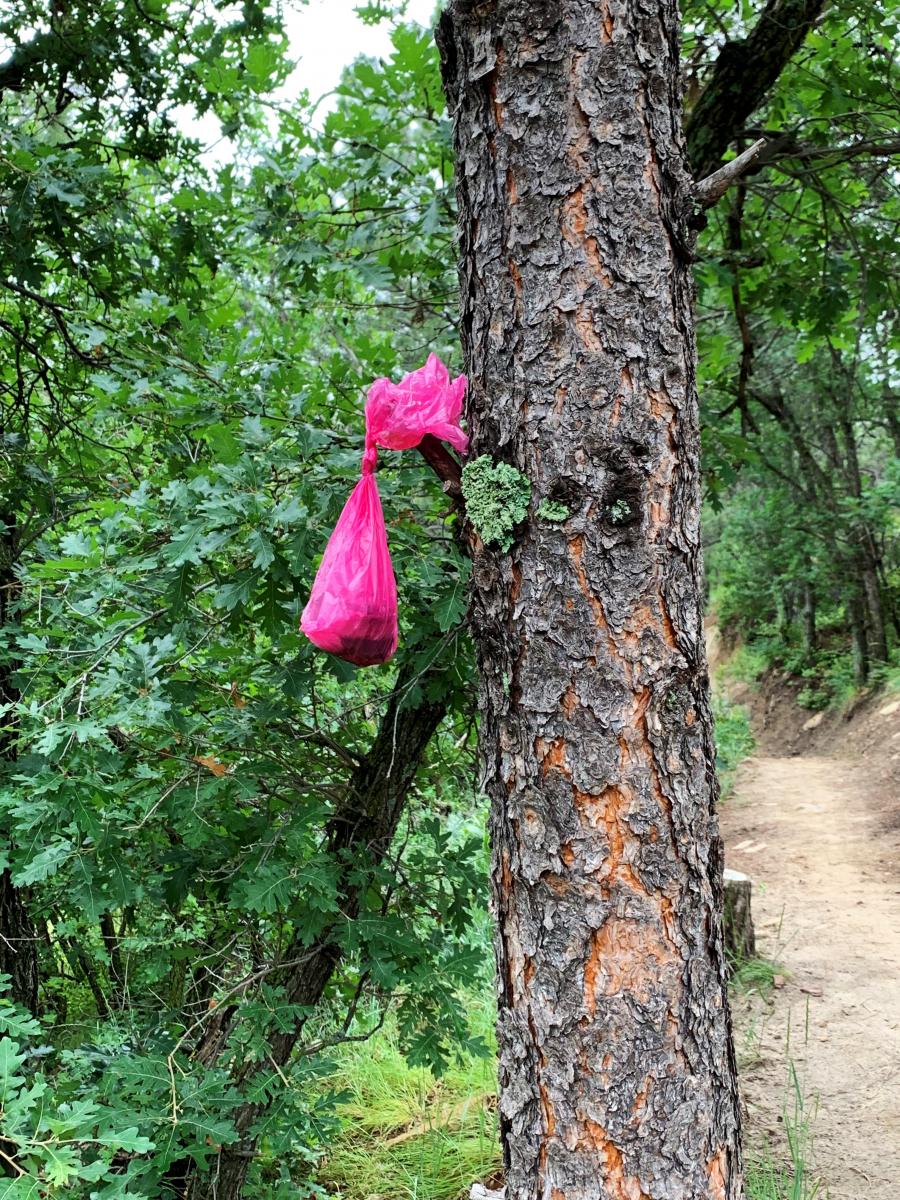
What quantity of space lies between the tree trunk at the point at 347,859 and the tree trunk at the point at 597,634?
112cm

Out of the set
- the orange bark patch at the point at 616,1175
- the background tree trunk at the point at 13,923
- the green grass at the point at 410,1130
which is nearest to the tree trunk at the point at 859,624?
the green grass at the point at 410,1130

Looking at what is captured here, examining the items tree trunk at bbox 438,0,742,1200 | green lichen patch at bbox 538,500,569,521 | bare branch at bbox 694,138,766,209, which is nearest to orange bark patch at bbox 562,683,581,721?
tree trunk at bbox 438,0,742,1200

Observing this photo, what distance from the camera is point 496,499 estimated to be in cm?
142

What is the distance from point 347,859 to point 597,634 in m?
1.47

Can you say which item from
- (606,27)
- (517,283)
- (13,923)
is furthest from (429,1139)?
(606,27)

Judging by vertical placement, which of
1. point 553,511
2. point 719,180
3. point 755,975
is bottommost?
point 755,975

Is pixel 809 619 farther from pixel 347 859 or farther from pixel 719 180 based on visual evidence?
pixel 719 180

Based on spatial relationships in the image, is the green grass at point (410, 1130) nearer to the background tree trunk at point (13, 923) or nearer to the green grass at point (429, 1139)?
the green grass at point (429, 1139)

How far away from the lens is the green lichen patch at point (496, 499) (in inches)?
55.2

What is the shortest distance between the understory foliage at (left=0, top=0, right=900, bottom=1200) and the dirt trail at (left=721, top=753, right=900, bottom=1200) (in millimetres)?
1884

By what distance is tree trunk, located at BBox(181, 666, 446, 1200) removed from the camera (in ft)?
8.28

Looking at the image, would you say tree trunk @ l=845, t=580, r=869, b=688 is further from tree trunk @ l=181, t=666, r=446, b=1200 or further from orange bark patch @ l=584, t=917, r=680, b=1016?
orange bark patch @ l=584, t=917, r=680, b=1016

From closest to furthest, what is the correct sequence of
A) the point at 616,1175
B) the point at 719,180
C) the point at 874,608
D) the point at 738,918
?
the point at 616,1175 < the point at 719,180 < the point at 738,918 < the point at 874,608

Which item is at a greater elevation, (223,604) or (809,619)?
(223,604)
